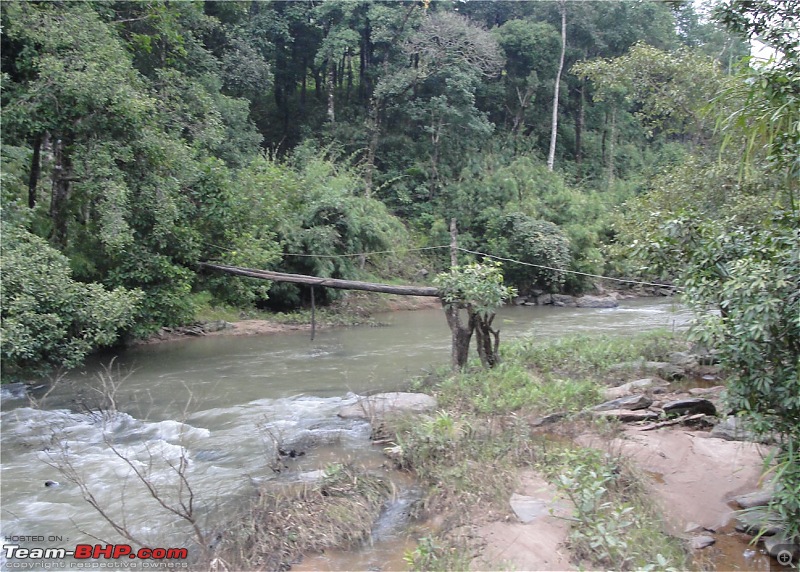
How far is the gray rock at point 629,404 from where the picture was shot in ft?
24.0

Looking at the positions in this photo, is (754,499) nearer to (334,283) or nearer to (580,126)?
(334,283)

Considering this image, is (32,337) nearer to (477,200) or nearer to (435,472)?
(435,472)

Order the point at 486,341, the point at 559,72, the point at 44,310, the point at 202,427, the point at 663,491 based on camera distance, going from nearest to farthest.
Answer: the point at 663,491
the point at 202,427
the point at 44,310
the point at 486,341
the point at 559,72

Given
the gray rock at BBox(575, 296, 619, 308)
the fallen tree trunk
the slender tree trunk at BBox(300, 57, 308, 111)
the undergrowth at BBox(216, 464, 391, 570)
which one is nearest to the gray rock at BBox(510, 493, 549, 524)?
the undergrowth at BBox(216, 464, 391, 570)

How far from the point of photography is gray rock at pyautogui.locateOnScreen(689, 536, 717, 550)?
4.57m

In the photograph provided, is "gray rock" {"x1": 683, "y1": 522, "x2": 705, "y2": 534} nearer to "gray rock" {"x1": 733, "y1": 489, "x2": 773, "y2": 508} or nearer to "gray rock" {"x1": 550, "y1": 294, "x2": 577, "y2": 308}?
"gray rock" {"x1": 733, "y1": 489, "x2": 773, "y2": 508}

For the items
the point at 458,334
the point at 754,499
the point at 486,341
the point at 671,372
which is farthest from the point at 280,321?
the point at 754,499

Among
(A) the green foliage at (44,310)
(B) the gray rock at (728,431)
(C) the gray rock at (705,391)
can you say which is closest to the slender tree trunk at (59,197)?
(A) the green foliage at (44,310)

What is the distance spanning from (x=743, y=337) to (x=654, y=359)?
6237 millimetres

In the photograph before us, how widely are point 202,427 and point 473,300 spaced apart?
156 inches

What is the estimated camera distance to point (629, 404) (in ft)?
24.1

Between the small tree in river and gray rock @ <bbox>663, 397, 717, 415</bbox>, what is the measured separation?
2.51 meters

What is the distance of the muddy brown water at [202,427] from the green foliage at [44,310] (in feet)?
2.39

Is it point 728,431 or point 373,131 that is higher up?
point 373,131
